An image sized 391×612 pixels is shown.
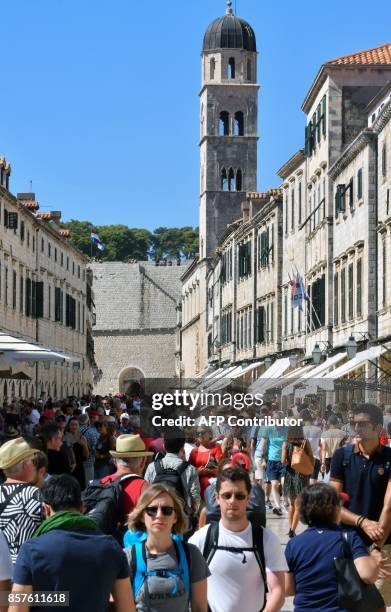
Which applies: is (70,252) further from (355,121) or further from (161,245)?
(161,245)

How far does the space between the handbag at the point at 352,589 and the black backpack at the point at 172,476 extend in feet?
11.2

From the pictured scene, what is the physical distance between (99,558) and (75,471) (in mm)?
9661

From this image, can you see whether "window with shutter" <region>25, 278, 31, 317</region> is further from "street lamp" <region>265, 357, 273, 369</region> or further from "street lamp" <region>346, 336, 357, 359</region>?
"street lamp" <region>346, 336, 357, 359</region>

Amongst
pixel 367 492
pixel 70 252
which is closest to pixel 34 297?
pixel 70 252

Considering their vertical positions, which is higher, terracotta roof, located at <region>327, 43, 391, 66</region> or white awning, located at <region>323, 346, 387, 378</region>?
terracotta roof, located at <region>327, 43, 391, 66</region>

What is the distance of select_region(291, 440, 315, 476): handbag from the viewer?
16.1m

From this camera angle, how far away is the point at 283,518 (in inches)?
736

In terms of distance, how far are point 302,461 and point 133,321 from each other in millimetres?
89248

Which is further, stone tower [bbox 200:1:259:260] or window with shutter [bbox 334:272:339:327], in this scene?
stone tower [bbox 200:1:259:260]

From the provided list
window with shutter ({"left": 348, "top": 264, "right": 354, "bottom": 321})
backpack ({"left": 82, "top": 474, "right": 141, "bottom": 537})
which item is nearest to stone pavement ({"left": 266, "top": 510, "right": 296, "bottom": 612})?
backpack ({"left": 82, "top": 474, "right": 141, "bottom": 537})

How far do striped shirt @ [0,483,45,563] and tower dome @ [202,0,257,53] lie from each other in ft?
269

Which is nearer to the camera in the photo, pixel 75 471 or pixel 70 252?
pixel 75 471

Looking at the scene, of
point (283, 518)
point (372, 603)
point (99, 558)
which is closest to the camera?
point (99, 558)

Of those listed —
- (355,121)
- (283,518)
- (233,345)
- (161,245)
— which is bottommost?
(283,518)
